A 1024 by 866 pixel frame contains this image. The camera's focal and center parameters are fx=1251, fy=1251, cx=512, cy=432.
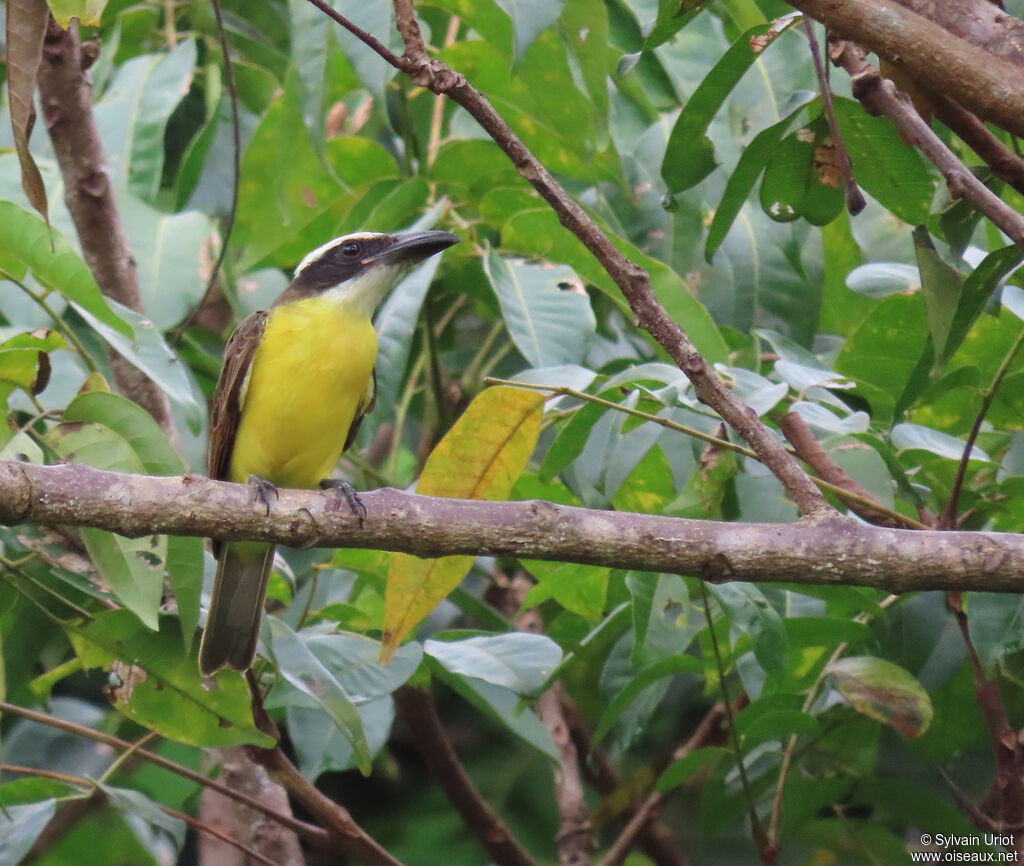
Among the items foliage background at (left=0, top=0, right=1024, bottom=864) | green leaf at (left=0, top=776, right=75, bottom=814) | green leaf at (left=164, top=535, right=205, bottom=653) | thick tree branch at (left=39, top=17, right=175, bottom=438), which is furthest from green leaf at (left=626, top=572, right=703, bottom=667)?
thick tree branch at (left=39, top=17, right=175, bottom=438)

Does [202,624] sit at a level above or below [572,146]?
below

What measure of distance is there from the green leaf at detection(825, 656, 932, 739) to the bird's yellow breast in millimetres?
1510

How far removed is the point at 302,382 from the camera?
130 inches

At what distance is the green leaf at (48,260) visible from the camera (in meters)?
2.51

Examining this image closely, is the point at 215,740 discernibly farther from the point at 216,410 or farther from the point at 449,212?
the point at 449,212

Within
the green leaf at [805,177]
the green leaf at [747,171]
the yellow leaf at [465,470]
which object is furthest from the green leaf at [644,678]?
the green leaf at [805,177]

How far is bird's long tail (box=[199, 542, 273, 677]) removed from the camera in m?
2.74

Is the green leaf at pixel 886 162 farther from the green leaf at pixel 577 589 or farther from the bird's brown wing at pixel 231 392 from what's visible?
the bird's brown wing at pixel 231 392

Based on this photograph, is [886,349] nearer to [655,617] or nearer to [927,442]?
[927,442]

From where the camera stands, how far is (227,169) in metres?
4.53

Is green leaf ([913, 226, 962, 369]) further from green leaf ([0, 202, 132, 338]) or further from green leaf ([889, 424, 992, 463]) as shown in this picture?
green leaf ([0, 202, 132, 338])

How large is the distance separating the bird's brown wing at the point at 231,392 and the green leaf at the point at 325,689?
91 centimetres

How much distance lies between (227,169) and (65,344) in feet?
6.74

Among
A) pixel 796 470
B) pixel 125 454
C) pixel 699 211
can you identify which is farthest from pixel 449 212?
pixel 796 470
